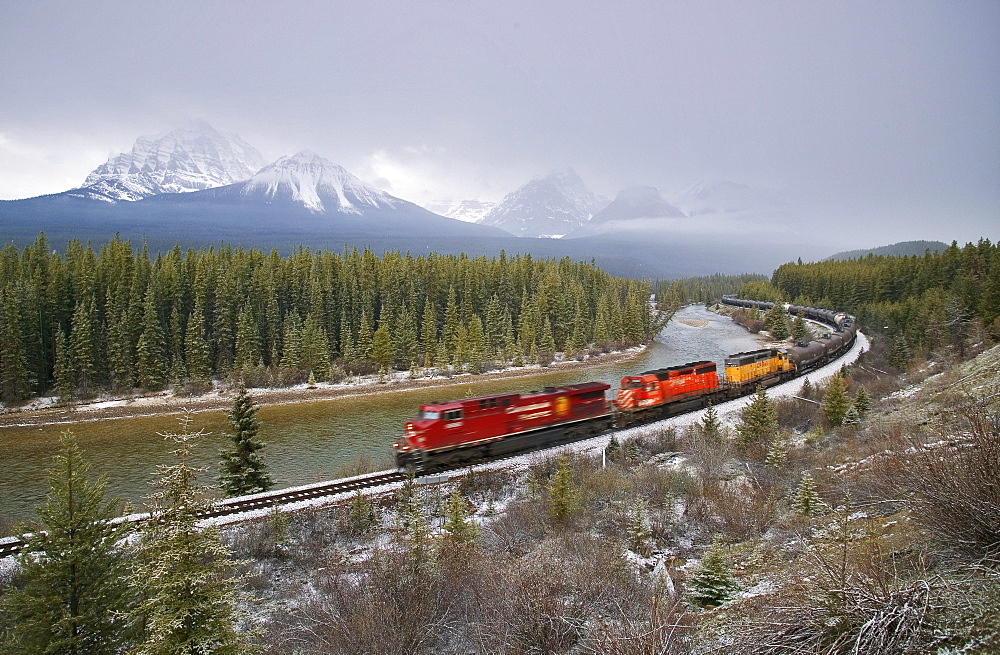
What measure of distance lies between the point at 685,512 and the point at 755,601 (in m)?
13.0

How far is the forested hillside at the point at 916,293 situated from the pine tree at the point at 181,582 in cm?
6276

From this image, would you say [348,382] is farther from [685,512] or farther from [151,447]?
[685,512]

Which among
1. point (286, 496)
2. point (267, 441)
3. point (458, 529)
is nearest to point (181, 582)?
point (458, 529)

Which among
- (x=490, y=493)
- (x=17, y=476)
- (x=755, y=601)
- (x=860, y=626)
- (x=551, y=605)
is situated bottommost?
(x=17, y=476)

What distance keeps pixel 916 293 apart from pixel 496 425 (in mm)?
103962

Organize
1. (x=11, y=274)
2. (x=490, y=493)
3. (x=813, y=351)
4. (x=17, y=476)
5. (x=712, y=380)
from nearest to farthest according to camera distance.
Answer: (x=490, y=493) < (x=17, y=476) < (x=712, y=380) < (x=813, y=351) < (x=11, y=274)

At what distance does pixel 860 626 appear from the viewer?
515 cm

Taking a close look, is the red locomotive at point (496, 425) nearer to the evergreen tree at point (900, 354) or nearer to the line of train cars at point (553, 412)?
the line of train cars at point (553, 412)

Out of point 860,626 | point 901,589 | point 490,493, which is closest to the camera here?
point 860,626

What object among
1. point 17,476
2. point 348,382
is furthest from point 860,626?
point 348,382

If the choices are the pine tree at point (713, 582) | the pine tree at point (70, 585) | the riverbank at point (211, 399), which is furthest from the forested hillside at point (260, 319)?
the pine tree at point (713, 582)

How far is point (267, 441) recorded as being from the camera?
43594 mm

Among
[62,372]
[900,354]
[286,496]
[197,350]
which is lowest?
[62,372]

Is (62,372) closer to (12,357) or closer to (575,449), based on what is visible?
(12,357)
